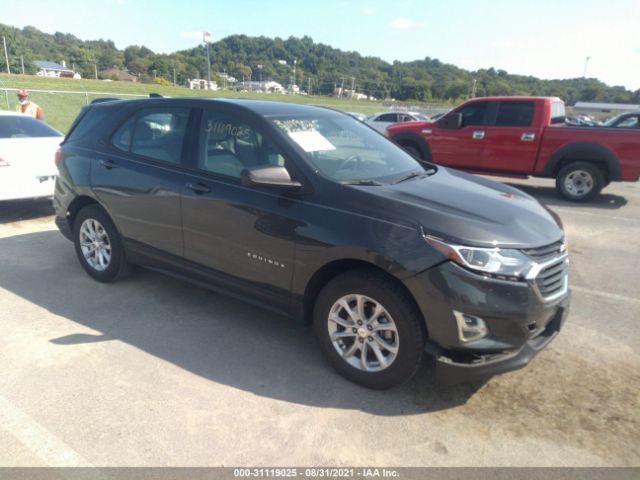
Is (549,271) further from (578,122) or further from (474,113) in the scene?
(578,122)

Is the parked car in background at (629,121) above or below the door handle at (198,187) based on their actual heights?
above

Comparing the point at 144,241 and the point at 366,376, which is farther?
the point at 144,241

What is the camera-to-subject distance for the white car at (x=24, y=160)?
6340 millimetres

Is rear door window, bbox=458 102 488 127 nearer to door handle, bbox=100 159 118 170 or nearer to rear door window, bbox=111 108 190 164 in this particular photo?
rear door window, bbox=111 108 190 164

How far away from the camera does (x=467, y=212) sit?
2.91 meters

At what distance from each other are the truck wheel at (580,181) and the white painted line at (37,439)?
919cm

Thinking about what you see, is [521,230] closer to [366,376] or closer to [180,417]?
[366,376]

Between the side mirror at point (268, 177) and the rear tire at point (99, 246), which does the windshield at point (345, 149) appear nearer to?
the side mirror at point (268, 177)

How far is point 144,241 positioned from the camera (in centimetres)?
→ 410

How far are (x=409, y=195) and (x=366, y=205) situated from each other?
334mm

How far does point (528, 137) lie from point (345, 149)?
22.4ft

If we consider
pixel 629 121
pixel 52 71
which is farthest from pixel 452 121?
pixel 52 71

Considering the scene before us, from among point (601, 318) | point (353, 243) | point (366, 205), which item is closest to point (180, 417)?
point (353, 243)

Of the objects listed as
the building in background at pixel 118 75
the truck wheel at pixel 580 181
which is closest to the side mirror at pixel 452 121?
the truck wheel at pixel 580 181
